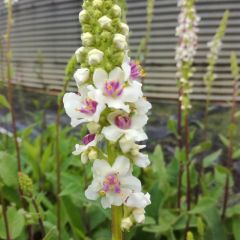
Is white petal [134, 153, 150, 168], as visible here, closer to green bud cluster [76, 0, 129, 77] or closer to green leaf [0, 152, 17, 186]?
green bud cluster [76, 0, 129, 77]

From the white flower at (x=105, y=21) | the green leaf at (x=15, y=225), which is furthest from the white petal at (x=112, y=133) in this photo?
the green leaf at (x=15, y=225)

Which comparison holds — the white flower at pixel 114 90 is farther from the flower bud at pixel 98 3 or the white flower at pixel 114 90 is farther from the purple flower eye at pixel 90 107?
the flower bud at pixel 98 3

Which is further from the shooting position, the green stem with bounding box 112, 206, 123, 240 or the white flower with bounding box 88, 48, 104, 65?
the green stem with bounding box 112, 206, 123, 240

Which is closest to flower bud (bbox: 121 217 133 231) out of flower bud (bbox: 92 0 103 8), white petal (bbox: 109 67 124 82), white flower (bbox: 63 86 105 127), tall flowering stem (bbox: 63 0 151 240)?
tall flowering stem (bbox: 63 0 151 240)

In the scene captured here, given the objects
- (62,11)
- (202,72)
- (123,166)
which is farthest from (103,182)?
(62,11)

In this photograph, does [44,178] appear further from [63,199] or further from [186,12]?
[186,12]

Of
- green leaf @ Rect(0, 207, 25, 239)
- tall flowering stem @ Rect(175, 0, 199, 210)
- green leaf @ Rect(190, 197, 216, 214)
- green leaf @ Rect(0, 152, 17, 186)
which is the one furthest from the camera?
tall flowering stem @ Rect(175, 0, 199, 210)

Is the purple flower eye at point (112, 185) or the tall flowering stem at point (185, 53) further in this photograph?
the tall flowering stem at point (185, 53)
